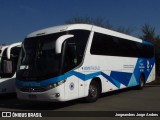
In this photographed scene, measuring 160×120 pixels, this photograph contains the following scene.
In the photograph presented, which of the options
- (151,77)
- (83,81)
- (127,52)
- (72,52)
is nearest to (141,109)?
(83,81)

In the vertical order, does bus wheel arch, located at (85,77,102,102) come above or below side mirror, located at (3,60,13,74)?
below

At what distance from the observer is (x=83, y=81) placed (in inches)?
522

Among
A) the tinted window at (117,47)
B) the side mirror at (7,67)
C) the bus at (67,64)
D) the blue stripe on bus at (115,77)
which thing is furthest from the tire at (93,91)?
the side mirror at (7,67)

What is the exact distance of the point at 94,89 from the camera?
14.2 m

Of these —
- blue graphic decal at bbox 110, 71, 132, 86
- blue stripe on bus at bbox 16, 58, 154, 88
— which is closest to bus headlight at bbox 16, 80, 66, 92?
blue stripe on bus at bbox 16, 58, 154, 88

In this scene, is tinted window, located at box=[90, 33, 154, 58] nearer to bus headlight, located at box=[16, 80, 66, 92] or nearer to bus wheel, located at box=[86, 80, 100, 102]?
bus wheel, located at box=[86, 80, 100, 102]

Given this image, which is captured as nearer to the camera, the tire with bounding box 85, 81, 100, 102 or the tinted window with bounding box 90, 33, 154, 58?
the tire with bounding box 85, 81, 100, 102

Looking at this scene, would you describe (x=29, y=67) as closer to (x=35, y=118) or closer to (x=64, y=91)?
(x=64, y=91)

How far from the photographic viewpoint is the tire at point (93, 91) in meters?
13.9

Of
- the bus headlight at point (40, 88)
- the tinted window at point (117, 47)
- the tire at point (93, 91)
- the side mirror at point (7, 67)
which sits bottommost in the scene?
the tire at point (93, 91)

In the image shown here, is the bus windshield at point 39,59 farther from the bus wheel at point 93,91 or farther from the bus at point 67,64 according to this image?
the bus wheel at point 93,91

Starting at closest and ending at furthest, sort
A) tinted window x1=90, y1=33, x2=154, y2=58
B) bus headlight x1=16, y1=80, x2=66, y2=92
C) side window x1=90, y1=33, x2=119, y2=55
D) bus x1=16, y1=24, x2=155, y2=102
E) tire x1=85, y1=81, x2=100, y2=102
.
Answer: bus headlight x1=16, y1=80, x2=66, y2=92
bus x1=16, y1=24, x2=155, y2=102
tire x1=85, y1=81, x2=100, y2=102
side window x1=90, y1=33, x2=119, y2=55
tinted window x1=90, y1=33, x2=154, y2=58

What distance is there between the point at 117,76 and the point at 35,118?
7155mm

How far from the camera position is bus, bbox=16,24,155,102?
39.3 feet
